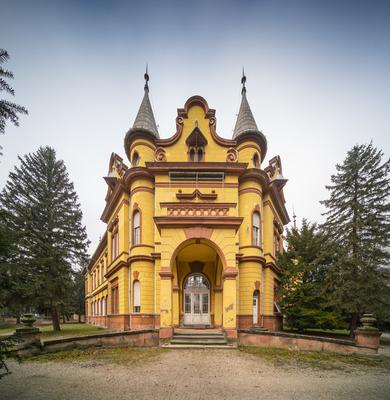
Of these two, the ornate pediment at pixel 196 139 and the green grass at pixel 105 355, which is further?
the ornate pediment at pixel 196 139

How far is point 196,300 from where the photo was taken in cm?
1739

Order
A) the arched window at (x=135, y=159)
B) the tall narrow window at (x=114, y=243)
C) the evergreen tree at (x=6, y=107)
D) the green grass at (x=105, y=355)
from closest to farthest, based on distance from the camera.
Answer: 1. the evergreen tree at (x=6, y=107)
2. the green grass at (x=105, y=355)
3. the arched window at (x=135, y=159)
4. the tall narrow window at (x=114, y=243)

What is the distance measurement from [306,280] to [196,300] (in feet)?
24.1

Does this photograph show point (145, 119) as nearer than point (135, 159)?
No

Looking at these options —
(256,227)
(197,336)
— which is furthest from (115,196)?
→ (197,336)

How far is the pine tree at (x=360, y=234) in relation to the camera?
50.2 feet

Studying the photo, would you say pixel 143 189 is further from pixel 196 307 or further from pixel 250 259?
pixel 196 307

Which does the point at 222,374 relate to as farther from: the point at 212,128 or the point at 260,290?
the point at 212,128

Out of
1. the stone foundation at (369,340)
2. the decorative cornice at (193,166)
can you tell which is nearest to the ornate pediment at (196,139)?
the decorative cornice at (193,166)

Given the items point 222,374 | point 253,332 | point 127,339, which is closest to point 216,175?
point 253,332

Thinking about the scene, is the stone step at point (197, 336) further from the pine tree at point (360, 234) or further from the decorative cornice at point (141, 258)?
→ the pine tree at point (360, 234)

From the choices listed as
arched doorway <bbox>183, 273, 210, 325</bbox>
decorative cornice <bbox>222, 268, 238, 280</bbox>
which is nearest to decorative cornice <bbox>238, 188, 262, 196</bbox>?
arched doorway <bbox>183, 273, 210, 325</bbox>

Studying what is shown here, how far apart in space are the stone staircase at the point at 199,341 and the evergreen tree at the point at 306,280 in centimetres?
637

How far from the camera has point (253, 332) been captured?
1280 cm
